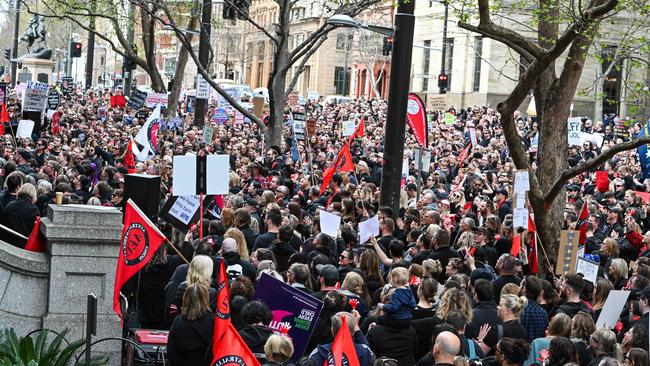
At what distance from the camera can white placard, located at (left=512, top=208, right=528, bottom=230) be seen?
13776mm

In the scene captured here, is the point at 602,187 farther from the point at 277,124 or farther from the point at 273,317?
the point at 273,317

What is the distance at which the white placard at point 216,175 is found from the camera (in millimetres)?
13250

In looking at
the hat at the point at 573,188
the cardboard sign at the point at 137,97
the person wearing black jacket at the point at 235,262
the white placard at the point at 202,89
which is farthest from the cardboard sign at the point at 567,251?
the cardboard sign at the point at 137,97

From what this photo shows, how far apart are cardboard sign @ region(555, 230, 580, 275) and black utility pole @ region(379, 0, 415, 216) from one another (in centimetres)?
397

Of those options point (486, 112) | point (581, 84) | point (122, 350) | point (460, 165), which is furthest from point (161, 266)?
point (581, 84)

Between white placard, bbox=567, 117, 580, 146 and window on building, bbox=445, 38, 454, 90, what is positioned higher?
window on building, bbox=445, 38, 454, 90

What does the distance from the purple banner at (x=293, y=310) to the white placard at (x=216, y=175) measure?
13.7 ft

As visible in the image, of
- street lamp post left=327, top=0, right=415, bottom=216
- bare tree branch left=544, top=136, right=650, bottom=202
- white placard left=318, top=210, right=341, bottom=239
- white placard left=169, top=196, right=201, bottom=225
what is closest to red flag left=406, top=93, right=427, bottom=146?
street lamp post left=327, top=0, right=415, bottom=216

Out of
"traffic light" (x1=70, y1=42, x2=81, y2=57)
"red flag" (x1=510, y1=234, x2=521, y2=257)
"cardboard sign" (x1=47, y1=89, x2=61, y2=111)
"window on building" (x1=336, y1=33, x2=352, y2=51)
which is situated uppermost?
"window on building" (x1=336, y1=33, x2=352, y2=51)

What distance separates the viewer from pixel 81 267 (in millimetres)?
10047

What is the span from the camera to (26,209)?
13516 millimetres

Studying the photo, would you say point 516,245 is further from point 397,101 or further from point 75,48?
point 75,48

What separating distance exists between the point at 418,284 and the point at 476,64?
180 ft

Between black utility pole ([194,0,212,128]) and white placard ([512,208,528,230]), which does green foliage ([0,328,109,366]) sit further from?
black utility pole ([194,0,212,128])
